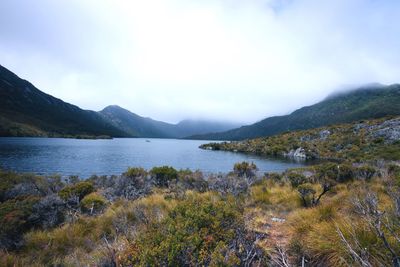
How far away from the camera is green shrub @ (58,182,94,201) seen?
9.26m

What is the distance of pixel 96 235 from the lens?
20.1 feet

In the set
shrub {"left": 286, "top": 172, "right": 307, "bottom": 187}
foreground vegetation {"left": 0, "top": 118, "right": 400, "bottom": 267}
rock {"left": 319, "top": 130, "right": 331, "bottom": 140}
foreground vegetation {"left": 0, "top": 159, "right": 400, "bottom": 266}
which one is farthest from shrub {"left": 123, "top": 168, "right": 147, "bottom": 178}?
rock {"left": 319, "top": 130, "right": 331, "bottom": 140}

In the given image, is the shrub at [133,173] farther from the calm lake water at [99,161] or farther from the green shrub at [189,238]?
the calm lake water at [99,161]

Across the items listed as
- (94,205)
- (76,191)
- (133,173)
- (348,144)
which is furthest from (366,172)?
(348,144)

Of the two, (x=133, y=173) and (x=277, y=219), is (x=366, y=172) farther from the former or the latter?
(x=133, y=173)

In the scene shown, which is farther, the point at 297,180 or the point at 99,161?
the point at 99,161

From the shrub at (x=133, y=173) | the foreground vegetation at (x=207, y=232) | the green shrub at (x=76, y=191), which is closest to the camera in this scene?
the foreground vegetation at (x=207, y=232)

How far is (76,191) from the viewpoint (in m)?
10.1

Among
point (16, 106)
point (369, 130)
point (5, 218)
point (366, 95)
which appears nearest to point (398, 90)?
point (366, 95)

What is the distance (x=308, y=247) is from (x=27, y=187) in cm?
1256

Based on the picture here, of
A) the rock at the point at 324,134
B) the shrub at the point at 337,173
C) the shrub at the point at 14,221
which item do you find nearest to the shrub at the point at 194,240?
the shrub at the point at 14,221

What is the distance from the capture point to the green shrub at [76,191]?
364 inches

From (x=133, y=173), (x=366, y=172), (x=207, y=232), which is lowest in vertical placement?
(x=133, y=173)

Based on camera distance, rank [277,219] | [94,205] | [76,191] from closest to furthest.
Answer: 1. [277,219]
2. [94,205]
3. [76,191]
